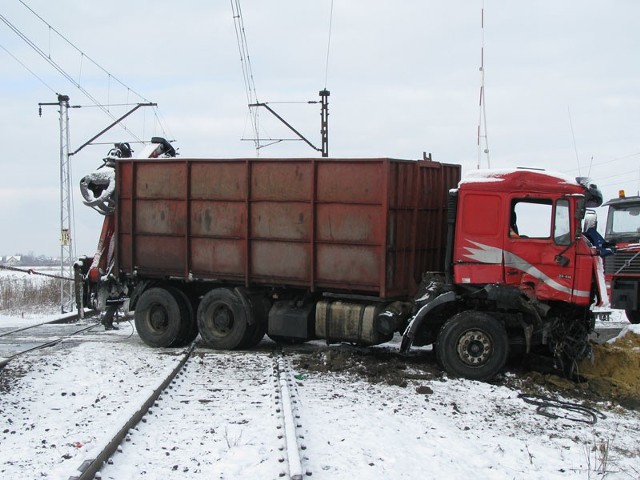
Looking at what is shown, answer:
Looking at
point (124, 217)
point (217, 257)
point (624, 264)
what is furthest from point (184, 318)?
point (624, 264)

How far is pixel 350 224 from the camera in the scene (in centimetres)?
1067

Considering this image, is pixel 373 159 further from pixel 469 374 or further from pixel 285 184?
pixel 469 374

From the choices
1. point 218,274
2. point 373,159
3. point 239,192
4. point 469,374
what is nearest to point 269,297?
point 218,274

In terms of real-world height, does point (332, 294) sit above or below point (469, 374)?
above

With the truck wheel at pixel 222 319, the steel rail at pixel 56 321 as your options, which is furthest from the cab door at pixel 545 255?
the steel rail at pixel 56 321

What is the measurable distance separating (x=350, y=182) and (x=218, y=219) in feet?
8.70

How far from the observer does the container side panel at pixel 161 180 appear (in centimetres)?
1231

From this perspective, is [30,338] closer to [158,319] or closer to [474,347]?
[158,319]

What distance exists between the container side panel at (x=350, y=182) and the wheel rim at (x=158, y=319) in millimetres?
3953

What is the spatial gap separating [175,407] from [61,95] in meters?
17.9

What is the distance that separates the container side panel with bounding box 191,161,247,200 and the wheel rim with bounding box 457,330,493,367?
4.40m

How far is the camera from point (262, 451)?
5.89 metres

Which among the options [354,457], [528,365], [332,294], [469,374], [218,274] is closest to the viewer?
[354,457]

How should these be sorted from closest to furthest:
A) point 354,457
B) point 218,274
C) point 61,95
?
point 354,457 < point 218,274 < point 61,95
